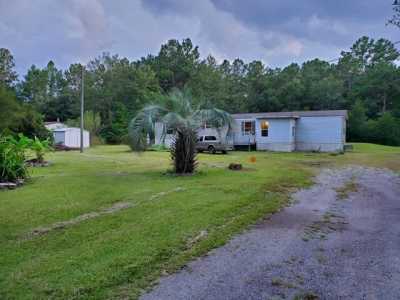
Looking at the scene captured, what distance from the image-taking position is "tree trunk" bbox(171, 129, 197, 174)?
11727 mm

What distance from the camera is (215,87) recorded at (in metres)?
47.0

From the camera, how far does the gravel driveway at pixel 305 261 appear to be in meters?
3.09

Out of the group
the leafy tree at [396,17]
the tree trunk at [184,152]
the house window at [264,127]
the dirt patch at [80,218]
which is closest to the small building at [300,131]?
the house window at [264,127]

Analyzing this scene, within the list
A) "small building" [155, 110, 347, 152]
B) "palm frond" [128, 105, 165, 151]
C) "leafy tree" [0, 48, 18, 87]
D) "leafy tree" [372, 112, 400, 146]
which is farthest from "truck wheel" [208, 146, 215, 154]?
"leafy tree" [0, 48, 18, 87]

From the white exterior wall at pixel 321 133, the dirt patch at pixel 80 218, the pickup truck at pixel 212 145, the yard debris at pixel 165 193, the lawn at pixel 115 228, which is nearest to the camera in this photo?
the lawn at pixel 115 228

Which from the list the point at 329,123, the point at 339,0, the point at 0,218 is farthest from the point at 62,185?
the point at 329,123

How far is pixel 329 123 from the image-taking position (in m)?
24.6

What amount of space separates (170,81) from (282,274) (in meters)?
50.0

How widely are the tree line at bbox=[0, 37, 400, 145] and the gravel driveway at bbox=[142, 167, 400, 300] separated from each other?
1053 inches

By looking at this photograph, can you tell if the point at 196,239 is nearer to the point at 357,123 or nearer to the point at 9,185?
the point at 9,185

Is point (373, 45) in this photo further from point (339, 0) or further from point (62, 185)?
point (62, 185)

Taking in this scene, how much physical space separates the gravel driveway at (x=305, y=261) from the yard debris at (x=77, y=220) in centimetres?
258

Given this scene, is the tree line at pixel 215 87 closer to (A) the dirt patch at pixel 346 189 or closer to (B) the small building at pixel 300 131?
(B) the small building at pixel 300 131

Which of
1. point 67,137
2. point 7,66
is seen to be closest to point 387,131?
point 67,137
